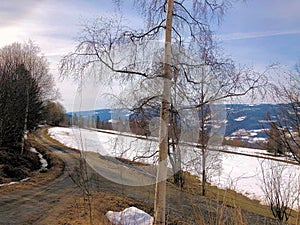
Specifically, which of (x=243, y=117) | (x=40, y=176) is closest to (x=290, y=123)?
(x=243, y=117)

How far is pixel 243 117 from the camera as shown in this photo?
6750 mm

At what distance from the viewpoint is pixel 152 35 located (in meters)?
3.87

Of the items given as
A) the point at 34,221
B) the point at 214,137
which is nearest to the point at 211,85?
the point at 214,137

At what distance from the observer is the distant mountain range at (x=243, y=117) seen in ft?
12.1

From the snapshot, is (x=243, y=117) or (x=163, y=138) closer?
(x=163, y=138)

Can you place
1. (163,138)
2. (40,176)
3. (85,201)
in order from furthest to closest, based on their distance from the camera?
(40,176) → (85,201) → (163,138)

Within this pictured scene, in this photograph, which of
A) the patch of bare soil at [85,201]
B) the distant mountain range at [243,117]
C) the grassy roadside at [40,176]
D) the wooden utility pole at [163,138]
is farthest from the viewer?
the grassy roadside at [40,176]

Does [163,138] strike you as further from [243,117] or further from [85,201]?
[85,201]

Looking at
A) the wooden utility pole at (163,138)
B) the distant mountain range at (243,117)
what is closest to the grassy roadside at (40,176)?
the distant mountain range at (243,117)

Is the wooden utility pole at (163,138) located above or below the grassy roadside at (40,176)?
above

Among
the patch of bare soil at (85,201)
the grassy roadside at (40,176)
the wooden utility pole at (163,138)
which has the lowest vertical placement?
the grassy roadside at (40,176)

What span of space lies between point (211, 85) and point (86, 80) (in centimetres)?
157

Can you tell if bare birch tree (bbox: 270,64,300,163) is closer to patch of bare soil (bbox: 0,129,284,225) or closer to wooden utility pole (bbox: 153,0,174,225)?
patch of bare soil (bbox: 0,129,284,225)

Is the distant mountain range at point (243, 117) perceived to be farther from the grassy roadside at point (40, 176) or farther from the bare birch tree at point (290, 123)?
the grassy roadside at point (40, 176)
